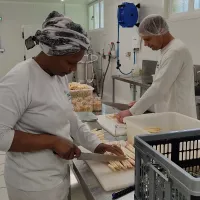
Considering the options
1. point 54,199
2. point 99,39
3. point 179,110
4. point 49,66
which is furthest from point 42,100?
point 99,39

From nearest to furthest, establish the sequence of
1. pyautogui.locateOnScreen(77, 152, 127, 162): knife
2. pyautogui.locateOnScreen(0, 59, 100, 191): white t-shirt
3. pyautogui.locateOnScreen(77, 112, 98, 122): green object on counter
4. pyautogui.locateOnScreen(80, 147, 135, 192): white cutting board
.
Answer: pyautogui.locateOnScreen(0, 59, 100, 191): white t-shirt → pyautogui.locateOnScreen(80, 147, 135, 192): white cutting board → pyautogui.locateOnScreen(77, 152, 127, 162): knife → pyautogui.locateOnScreen(77, 112, 98, 122): green object on counter

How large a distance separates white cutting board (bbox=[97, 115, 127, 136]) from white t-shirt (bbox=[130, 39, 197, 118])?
18 cm

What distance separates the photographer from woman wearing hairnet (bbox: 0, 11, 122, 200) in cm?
94

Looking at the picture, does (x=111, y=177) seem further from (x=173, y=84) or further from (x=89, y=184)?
(x=173, y=84)

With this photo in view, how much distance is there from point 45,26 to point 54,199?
2.36 ft

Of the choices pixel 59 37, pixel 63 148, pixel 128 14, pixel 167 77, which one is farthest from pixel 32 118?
pixel 128 14

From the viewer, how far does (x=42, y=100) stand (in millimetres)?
998

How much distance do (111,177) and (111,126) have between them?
710mm

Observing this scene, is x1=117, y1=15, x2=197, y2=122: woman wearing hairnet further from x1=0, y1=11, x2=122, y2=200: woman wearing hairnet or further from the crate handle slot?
the crate handle slot

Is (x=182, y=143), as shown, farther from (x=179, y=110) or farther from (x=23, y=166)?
(x=179, y=110)

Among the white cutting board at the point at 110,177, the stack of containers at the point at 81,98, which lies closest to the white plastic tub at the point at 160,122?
the white cutting board at the point at 110,177

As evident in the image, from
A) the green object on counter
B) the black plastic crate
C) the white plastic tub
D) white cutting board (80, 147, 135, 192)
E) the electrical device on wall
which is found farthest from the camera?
the electrical device on wall

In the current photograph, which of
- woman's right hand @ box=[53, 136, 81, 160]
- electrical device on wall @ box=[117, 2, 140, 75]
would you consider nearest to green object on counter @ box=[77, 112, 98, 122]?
woman's right hand @ box=[53, 136, 81, 160]

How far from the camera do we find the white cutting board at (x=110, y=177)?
1053 mm
